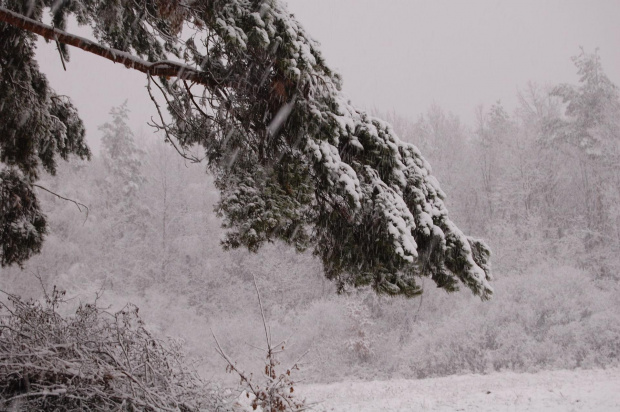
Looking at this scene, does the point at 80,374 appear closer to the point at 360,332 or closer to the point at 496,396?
the point at 496,396

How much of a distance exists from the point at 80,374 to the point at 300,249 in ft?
6.89

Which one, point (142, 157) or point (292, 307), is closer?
point (292, 307)

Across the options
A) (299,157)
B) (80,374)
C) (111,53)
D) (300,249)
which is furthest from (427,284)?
(80,374)

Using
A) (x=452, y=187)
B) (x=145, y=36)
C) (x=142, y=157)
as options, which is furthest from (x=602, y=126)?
(x=142, y=157)

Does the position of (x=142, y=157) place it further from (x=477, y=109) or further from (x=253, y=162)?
(x=253, y=162)

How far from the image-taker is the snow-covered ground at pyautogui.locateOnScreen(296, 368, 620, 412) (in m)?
7.28

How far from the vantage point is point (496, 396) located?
8.16 meters

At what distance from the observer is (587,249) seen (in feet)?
69.9

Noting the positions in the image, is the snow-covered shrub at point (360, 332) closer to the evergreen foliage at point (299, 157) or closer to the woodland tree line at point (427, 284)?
the woodland tree line at point (427, 284)

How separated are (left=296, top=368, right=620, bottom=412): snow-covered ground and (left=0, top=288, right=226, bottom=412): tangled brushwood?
13.8 feet

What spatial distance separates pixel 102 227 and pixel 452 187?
20649 millimetres

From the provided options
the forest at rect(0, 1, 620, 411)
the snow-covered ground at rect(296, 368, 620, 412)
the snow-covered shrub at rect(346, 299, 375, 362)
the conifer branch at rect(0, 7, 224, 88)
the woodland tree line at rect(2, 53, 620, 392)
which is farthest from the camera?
the snow-covered shrub at rect(346, 299, 375, 362)

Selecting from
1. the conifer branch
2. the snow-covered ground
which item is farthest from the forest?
the snow-covered ground

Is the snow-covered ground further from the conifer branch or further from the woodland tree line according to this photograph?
the conifer branch
